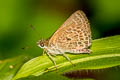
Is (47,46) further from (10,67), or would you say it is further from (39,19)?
(39,19)

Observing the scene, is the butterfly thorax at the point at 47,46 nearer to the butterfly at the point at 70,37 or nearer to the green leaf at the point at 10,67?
the butterfly at the point at 70,37

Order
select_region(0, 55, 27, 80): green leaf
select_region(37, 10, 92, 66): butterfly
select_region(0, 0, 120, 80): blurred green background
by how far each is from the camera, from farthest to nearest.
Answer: select_region(0, 0, 120, 80): blurred green background → select_region(37, 10, 92, 66): butterfly → select_region(0, 55, 27, 80): green leaf

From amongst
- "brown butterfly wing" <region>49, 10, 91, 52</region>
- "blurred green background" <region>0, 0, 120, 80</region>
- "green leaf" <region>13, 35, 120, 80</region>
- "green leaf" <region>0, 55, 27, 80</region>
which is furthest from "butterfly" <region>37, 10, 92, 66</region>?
"blurred green background" <region>0, 0, 120, 80</region>

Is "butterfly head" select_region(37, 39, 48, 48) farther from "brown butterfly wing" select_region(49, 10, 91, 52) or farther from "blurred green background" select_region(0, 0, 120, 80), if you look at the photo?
"blurred green background" select_region(0, 0, 120, 80)

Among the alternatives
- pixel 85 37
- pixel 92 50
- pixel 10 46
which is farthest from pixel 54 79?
pixel 10 46

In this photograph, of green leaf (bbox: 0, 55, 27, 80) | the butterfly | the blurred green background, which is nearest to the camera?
green leaf (bbox: 0, 55, 27, 80)

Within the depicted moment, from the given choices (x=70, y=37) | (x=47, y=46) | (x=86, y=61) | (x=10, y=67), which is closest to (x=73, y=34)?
(x=70, y=37)
